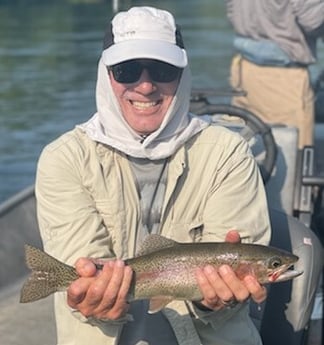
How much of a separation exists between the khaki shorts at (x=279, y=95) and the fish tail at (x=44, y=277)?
3.86 m

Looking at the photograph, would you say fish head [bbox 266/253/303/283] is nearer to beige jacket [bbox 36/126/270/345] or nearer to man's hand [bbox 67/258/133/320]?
beige jacket [bbox 36/126/270/345]

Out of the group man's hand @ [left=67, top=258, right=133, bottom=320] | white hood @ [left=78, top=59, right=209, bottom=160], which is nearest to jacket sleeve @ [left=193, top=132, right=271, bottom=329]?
white hood @ [left=78, top=59, right=209, bottom=160]

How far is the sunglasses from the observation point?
3.26 metres

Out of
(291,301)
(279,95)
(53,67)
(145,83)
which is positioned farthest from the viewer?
(53,67)

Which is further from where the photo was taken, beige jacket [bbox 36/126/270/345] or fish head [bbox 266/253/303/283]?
beige jacket [bbox 36/126/270/345]

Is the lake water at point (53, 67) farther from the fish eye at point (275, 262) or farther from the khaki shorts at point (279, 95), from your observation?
the fish eye at point (275, 262)

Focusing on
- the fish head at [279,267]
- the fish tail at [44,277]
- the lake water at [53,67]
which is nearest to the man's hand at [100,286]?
the fish tail at [44,277]

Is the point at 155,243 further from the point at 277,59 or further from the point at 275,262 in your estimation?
the point at 277,59

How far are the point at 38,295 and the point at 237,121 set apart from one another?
222 centimetres

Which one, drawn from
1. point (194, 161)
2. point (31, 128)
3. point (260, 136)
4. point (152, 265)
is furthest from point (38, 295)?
point (31, 128)

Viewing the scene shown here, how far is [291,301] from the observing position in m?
3.92

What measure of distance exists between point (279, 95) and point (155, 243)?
3.88 meters

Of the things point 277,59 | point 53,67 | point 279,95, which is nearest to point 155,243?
point 279,95

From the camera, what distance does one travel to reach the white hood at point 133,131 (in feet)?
10.8
